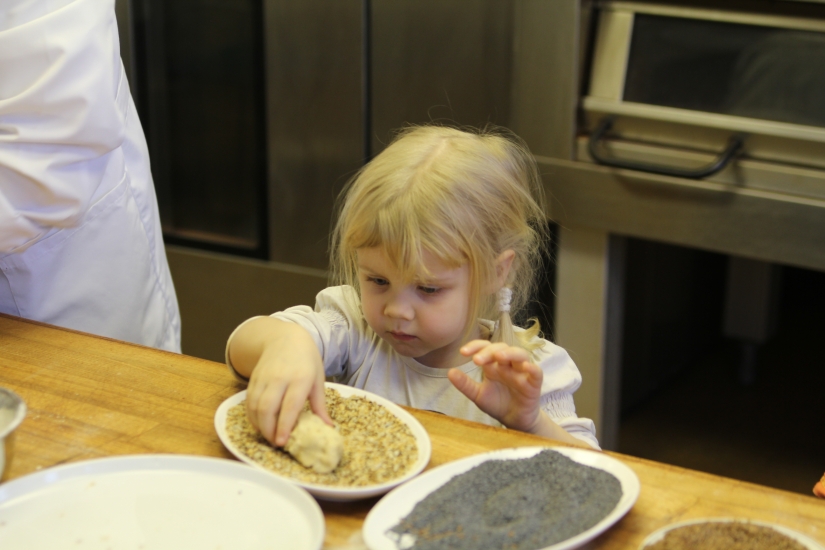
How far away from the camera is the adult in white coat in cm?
110

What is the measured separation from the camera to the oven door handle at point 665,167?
170 centimetres

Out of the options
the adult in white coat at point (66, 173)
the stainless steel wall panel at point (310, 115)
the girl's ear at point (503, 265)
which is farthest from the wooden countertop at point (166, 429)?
the stainless steel wall panel at point (310, 115)

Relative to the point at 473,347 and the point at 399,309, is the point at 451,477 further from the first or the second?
the point at 399,309

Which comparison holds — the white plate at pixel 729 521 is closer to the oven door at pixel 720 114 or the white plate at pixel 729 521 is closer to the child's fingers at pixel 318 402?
the child's fingers at pixel 318 402

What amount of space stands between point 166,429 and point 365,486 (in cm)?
24

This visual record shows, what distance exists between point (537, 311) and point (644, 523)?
1.40 meters

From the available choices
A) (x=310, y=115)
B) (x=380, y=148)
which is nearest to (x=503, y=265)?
(x=380, y=148)

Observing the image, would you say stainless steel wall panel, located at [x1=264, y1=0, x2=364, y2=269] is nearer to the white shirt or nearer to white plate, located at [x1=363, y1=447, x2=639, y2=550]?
the white shirt

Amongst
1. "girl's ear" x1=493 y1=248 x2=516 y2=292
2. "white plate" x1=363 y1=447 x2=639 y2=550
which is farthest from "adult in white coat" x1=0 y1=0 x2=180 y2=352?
"white plate" x1=363 y1=447 x2=639 y2=550

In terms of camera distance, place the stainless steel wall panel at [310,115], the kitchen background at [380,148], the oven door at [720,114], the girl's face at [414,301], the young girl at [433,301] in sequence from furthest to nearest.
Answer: the stainless steel wall panel at [310,115] < the kitchen background at [380,148] < the oven door at [720,114] < the girl's face at [414,301] < the young girl at [433,301]

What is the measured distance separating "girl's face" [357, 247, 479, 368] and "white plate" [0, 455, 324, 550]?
367 millimetres

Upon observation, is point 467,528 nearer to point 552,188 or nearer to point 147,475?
point 147,475

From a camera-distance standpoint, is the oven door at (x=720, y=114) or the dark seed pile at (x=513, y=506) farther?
the oven door at (x=720, y=114)

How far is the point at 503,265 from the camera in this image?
1171 mm
